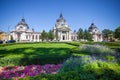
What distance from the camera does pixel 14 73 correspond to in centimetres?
963

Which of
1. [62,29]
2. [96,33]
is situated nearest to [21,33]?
[62,29]

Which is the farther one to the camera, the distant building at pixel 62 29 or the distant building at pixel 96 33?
the distant building at pixel 96 33

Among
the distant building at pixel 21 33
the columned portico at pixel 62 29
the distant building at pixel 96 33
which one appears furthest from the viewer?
the distant building at pixel 96 33

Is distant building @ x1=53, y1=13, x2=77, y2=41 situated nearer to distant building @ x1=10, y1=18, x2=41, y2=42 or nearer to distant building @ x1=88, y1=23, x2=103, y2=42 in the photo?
distant building @ x1=10, y1=18, x2=41, y2=42

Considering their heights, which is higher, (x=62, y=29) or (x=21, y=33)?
(x=62, y=29)

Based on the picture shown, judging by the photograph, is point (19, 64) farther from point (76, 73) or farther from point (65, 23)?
point (65, 23)

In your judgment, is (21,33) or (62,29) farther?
(21,33)

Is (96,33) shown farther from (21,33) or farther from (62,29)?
(21,33)

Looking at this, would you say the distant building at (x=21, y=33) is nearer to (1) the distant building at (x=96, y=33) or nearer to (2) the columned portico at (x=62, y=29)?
(2) the columned portico at (x=62, y=29)

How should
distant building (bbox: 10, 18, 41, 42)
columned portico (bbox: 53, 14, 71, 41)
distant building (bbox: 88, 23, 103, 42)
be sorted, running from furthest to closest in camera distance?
distant building (bbox: 88, 23, 103, 42) < distant building (bbox: 10, 18, 41, 42) < columned portico (bbox: 53, 14, 71, 41)

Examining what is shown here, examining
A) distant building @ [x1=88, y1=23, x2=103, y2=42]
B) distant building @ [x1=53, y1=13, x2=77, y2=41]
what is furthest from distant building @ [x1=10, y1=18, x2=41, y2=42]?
distant building @ [x1=88, y1=23, x2=103, y2=42]

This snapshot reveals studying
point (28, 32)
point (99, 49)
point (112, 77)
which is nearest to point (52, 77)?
point (112, 77)

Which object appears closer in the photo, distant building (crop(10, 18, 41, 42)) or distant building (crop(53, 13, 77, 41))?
distant building (crop(53, 13, 77, 41))

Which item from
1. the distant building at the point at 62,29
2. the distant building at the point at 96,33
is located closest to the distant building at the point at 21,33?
the distant building at the point at 62,29
